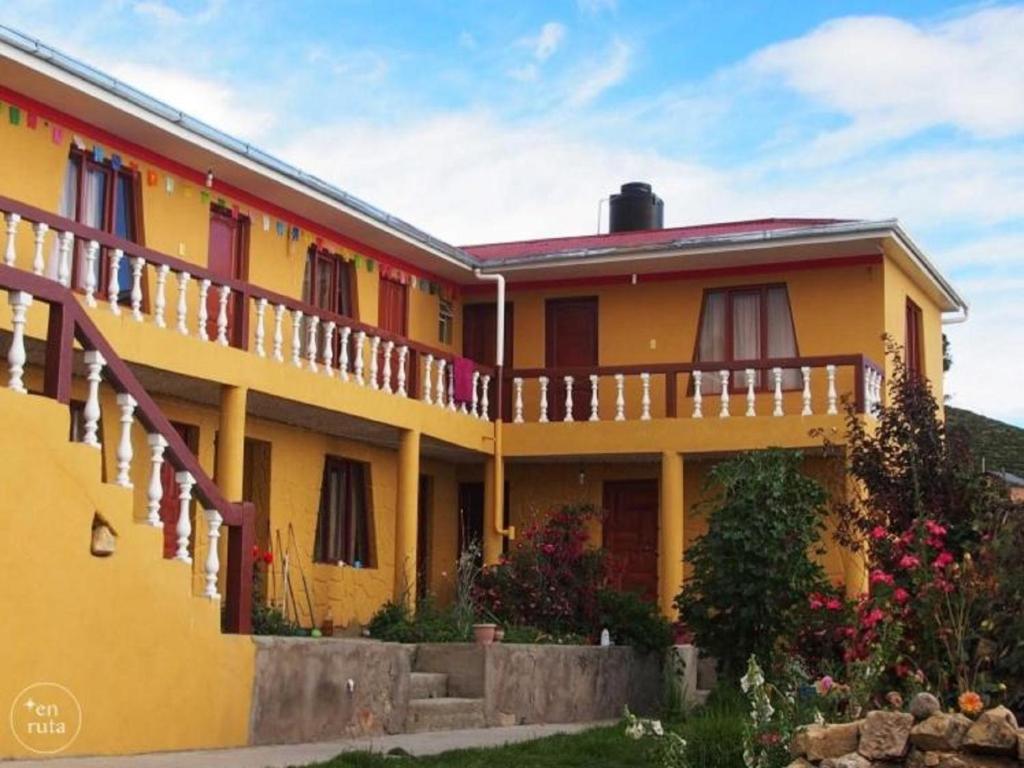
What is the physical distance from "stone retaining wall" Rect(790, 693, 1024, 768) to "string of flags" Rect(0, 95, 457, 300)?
395 inches

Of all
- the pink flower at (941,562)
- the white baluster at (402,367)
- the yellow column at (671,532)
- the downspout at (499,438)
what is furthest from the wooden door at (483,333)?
the pink flower at (941,562)

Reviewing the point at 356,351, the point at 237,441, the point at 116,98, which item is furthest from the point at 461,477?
the point at 116,98

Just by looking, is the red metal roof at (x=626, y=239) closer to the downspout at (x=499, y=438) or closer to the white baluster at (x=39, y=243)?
the downspout at (x=499, y=438)

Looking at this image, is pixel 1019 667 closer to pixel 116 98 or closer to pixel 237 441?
pixel 237 441

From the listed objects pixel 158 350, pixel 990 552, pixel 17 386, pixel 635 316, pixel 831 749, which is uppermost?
pixel 635 316

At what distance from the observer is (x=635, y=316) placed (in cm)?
2222

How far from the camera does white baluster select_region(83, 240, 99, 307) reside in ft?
44.9

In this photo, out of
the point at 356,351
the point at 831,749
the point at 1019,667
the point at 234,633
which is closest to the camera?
the point at 831,749

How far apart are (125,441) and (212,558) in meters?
1.16

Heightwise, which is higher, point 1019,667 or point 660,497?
point 660,497

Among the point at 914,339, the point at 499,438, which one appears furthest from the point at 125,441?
the point at 914,339

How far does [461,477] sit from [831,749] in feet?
49.2

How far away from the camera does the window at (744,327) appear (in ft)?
70.2

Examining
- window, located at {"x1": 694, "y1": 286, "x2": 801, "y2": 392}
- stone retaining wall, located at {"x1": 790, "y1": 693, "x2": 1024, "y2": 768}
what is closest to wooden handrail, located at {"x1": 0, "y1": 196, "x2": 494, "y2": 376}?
window, located at {"x1": 694, "y1": 286, "x2": 801, "y2": 392}
